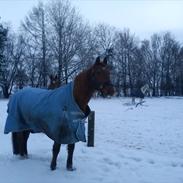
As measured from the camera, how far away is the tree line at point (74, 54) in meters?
45.9

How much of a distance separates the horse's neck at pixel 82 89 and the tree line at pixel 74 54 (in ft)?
54.3

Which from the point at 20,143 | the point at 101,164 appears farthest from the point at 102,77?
the point at 20,143

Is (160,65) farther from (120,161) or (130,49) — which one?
(120,161)

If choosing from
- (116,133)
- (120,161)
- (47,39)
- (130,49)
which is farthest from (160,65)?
(120,161)

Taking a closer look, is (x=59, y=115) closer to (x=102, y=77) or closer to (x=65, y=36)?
(x=102, y=77)

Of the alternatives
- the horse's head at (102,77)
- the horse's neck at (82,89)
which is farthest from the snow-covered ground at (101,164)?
the horse's head at (102,77)

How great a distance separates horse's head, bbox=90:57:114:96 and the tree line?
55.0ft

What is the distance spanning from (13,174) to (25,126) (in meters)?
1.35

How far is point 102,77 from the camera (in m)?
6.55

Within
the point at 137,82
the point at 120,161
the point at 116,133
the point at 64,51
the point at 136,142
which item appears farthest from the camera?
the point at 137,82

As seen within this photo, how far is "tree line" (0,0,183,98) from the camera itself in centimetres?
4591

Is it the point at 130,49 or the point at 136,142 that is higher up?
the point at 130,49

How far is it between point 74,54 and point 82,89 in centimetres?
3990

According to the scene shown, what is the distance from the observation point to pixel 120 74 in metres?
72.2
